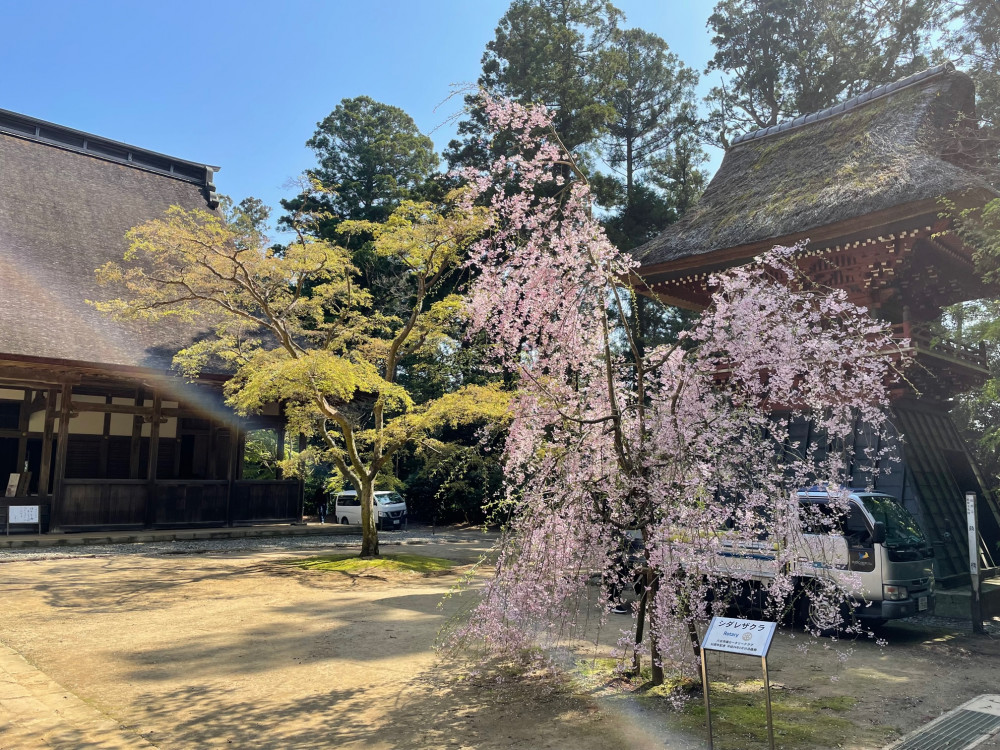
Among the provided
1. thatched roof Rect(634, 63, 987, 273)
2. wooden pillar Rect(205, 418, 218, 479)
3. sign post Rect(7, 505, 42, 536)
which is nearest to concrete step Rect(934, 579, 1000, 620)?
thatched roof Rect(634, 63, 987, 273)

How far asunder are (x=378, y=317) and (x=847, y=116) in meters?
11.1

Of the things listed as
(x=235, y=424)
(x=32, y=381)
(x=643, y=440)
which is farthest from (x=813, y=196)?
(x=32, y=381)

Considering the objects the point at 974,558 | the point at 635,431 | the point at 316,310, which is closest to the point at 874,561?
the point at 974,558

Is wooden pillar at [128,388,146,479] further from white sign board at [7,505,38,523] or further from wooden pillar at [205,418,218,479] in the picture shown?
white sign board at [7,505,38,523]

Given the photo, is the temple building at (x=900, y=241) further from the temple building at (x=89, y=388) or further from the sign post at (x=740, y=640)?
the temple building at (x=89, y=388)

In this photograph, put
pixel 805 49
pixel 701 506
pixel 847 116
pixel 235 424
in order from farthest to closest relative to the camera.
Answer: pixel 805 49 → pixel 235 424 → pixel 847 116 → pixel 701 506

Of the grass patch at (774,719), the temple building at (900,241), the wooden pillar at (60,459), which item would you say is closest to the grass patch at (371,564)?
the wooden pillar at (60,459)

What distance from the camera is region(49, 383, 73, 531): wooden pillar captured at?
14.6 meters

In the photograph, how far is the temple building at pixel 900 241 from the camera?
34.8 ft

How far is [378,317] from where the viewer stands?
49.2ft

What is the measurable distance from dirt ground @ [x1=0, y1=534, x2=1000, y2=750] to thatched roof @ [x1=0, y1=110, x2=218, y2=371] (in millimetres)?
A: 6135

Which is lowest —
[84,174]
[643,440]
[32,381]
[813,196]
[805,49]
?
[643,440]

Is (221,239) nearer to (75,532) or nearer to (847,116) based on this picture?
(75,532)

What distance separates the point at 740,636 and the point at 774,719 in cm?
123
